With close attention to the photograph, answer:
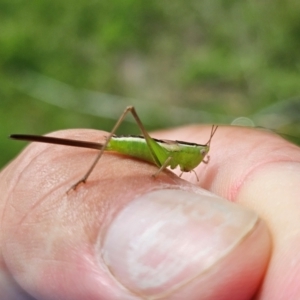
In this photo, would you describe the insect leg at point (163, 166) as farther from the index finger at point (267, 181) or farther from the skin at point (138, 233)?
the index finger at point (267, 181)

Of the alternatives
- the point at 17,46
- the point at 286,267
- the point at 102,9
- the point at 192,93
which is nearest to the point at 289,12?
the point at 192,93

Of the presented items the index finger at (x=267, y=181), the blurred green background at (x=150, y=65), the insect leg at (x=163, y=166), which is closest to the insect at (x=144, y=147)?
the insect leg at (x=163, y=166)

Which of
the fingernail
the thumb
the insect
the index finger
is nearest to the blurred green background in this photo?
the index finger

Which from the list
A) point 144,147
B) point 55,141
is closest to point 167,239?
point 144,147

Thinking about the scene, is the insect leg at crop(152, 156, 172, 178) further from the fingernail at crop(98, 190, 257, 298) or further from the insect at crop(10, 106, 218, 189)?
the fingernail at crop(98, 190, 257, 298)

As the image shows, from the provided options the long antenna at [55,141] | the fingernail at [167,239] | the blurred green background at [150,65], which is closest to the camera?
the fingernail at [167,239]

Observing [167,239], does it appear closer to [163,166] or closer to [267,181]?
[163,166]

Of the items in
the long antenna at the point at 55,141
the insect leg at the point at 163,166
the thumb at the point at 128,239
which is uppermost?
the insect leg at the point at 163,166
